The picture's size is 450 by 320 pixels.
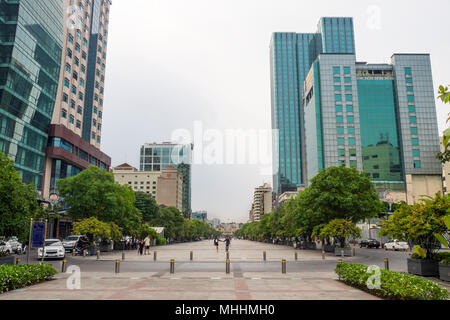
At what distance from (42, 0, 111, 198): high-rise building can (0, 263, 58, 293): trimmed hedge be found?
165 feet

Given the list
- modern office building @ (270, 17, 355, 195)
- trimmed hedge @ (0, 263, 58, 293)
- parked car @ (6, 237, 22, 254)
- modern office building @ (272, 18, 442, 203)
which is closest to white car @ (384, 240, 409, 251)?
trimmed hedge @ (0, 263, 58, 293)

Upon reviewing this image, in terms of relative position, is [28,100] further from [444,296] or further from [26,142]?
[444,296]

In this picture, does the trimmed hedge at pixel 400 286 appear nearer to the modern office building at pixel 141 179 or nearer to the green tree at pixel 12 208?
the green tree at pixel 12 208

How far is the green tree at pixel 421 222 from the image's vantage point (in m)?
15.2

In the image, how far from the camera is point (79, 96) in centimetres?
7412

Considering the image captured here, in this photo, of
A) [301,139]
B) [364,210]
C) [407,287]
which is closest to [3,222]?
[407,287]

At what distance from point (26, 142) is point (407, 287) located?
58686mm

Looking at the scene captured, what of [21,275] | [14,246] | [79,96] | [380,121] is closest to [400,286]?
[21,275]

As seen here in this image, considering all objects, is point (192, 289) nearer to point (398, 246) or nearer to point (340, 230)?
point (340, 230)

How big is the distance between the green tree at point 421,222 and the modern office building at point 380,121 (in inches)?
3368

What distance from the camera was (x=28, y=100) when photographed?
55406mm

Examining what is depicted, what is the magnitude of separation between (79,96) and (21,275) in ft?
221

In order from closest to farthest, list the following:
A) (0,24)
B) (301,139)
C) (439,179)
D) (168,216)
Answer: (0,24) → (168,216) → (439,179) → (301,139)

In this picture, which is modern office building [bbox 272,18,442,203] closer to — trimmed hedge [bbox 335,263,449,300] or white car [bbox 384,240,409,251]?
white car [bbox 384,240,409,251]
